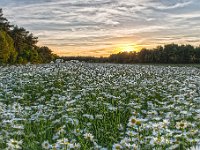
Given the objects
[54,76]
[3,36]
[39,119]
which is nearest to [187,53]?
[3,36]

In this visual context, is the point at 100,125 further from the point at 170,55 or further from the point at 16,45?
the point at 170,55

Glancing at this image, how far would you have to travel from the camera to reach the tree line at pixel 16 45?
195 ft

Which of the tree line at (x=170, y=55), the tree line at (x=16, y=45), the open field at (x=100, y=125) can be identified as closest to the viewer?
the open field at (x=100, y=125)

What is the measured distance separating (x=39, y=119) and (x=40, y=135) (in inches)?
13.3

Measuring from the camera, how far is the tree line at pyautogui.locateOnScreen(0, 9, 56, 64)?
5950 cm

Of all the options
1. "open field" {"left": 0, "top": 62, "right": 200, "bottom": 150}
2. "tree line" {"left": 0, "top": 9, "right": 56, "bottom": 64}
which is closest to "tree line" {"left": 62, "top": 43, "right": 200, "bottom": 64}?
"tree line" {"left": 0, "top": 9, "right": 56, "bottom": 64}

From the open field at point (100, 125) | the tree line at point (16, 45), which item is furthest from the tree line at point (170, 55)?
the open field at point (100, 125)

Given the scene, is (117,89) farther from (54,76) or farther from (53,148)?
(53,148)

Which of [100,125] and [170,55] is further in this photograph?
[170,55]

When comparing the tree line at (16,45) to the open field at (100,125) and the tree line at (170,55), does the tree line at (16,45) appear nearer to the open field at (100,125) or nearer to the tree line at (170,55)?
the tree line at (170,55)

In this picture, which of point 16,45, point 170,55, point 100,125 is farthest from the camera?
point 170,55

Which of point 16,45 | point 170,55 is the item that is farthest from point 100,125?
point 170,55

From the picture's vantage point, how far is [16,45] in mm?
77312

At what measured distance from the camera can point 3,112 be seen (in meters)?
8.13
